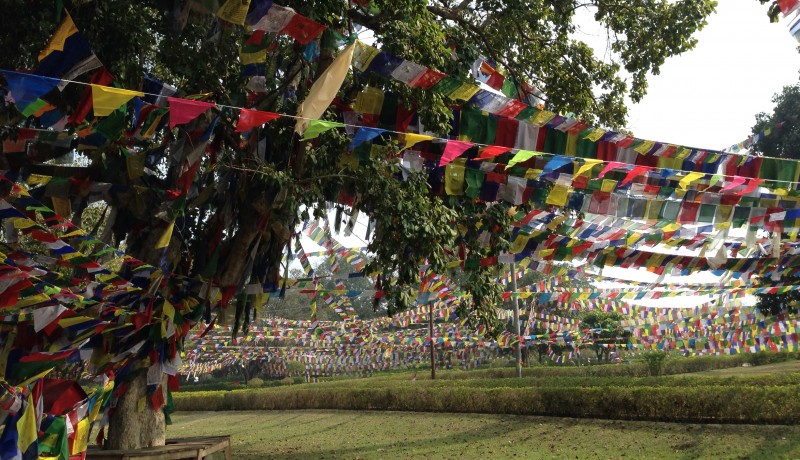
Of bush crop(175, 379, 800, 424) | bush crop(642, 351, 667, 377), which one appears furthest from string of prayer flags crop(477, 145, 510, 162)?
Result: bush crop(642, 351, 667, 377)

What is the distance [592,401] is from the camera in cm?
1462

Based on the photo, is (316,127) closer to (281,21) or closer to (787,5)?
(281,21)

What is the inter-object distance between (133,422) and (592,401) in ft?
31.7

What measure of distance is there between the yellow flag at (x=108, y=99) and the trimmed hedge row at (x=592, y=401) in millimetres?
11054

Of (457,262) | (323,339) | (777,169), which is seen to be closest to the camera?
(777,169)

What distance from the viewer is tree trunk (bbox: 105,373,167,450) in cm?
784

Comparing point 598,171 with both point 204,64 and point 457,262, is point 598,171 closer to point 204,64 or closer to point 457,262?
point 457,262

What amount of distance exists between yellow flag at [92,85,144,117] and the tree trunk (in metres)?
3.85

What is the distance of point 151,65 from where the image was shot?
9227 mm

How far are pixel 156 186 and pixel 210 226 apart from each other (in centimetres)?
89

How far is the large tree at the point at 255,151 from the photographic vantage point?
6410 mm

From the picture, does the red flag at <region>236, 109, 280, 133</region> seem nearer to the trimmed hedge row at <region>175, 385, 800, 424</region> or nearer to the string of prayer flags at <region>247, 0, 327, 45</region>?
the string of prayer flags at <region>247, 0, 327, 45</region>

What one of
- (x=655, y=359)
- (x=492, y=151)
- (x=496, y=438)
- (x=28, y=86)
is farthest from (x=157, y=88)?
(x=655, y=359)

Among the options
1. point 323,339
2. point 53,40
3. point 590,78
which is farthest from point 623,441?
point 323,339
